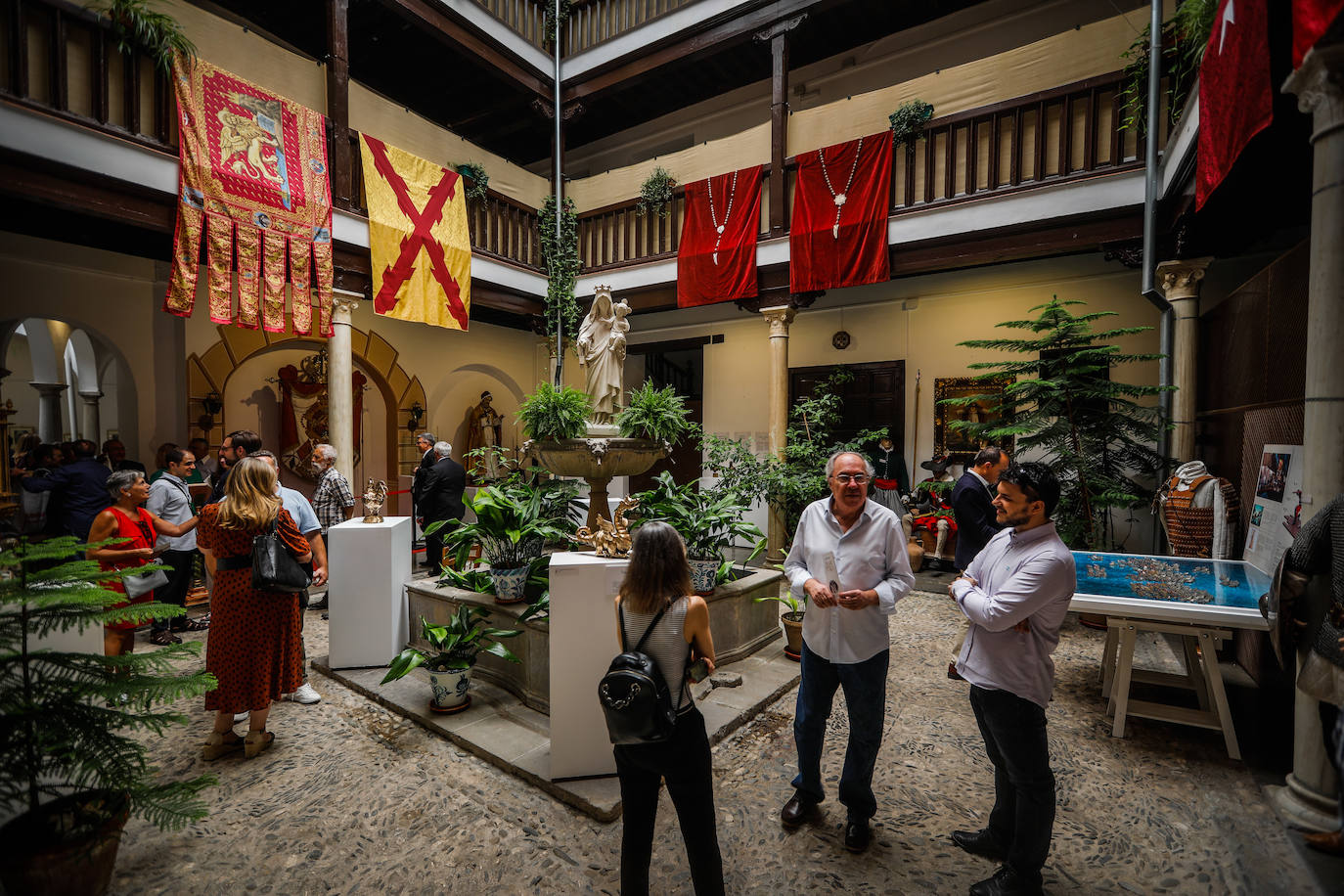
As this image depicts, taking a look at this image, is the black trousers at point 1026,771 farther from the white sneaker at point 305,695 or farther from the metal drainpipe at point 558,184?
the metal drainpipe at point 558,184

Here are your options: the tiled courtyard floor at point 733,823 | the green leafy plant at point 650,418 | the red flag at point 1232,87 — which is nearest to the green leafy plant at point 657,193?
the green leafy plant at point 650,418

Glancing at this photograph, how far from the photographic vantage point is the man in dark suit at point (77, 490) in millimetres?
5109

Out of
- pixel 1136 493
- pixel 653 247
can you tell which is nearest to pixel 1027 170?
pixel 1136 493

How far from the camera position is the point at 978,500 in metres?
3.79

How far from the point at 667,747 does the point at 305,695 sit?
3.11 metres

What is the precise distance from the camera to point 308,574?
3.18 m

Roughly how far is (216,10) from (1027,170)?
1072 cm

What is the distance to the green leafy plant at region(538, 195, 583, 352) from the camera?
376 inches

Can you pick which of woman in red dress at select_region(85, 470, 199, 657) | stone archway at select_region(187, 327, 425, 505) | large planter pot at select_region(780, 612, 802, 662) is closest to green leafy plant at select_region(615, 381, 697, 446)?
large planter pot at select_region(780, 612, 802, 662)

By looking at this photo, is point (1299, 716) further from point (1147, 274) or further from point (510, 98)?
point (510, 98)

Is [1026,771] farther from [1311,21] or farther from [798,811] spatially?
[1311,21]

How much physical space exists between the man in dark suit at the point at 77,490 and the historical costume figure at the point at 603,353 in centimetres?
441

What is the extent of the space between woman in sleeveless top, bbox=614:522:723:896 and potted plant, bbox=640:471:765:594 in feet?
7.62

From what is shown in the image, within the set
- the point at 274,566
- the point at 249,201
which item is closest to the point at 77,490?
the point at 249,201
